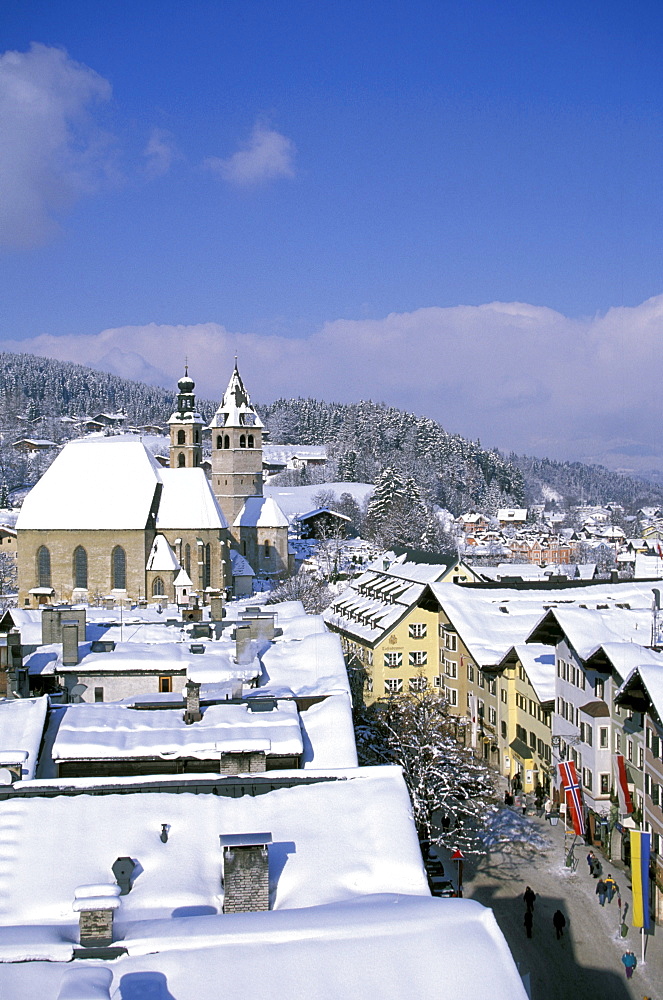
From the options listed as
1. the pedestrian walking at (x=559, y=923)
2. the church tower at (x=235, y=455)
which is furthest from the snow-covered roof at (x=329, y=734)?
the church tower at (x=235, y=455)

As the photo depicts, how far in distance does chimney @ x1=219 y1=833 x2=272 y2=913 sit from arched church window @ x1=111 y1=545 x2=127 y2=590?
2360 inches

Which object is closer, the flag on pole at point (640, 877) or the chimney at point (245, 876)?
the chimney at point (245, 876)

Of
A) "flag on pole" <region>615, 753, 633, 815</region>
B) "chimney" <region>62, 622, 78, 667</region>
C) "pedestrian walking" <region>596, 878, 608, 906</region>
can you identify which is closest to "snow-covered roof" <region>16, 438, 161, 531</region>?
"chimney" <region>62, 622, 78, 667</region>

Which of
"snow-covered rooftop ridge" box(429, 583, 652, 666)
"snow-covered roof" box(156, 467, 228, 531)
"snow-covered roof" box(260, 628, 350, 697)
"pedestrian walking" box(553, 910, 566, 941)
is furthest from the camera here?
"snow-covered roof" box(156, 467, 228, 531)

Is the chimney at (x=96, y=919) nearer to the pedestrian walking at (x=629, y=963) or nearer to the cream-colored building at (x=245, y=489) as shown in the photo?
the pedestrian walking at (x=629, y=963)

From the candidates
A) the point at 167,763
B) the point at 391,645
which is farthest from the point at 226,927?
the point at 391,645

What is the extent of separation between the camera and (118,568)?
7256 centimetres

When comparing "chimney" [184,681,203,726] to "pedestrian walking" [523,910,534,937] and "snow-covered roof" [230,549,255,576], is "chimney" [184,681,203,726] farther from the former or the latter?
"snow-covered roof" [230,549,255,576]

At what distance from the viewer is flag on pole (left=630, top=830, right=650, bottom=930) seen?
2222cm

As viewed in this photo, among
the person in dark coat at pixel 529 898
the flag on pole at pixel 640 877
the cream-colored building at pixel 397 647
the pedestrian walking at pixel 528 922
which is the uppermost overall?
the cream-colored building at pixel 397 647

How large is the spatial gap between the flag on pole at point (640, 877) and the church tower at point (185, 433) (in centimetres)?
6733

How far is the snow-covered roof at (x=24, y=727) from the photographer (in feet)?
62.3

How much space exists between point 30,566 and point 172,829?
59997 mm

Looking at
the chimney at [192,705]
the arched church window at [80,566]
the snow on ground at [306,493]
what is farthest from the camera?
the snow on ground at [306,493]
